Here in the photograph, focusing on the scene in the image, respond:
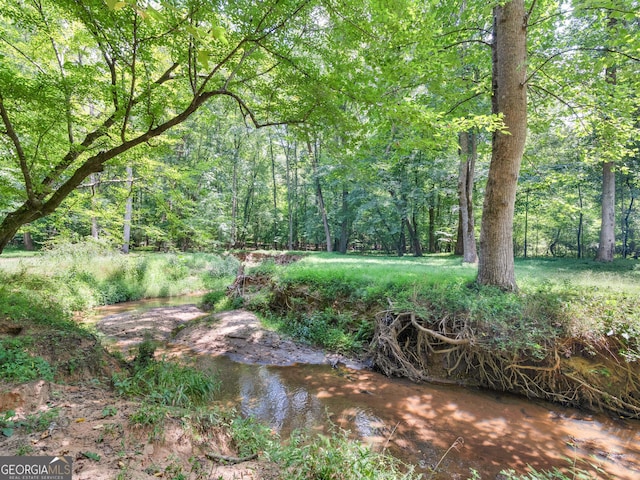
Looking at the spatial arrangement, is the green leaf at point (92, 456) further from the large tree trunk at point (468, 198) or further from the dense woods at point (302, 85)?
the large tree trunk at point (468, 198)

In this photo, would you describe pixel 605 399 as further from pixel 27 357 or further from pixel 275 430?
pixel 27 357

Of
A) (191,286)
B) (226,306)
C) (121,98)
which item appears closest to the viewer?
(121,98)

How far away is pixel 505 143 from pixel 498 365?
4.22m

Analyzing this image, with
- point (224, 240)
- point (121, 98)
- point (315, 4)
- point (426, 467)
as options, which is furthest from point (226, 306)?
point (224, 240)

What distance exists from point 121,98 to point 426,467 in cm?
624

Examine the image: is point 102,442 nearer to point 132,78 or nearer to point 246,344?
point 132,78

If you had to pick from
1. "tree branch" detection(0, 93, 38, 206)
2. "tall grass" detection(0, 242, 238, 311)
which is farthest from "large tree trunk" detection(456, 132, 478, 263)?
"tree branch" detection(0, 93, 38, 206)

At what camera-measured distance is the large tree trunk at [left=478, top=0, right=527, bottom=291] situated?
560cm

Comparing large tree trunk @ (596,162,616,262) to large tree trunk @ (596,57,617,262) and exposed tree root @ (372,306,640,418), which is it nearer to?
large tree trunk @ (596,57,617,262)

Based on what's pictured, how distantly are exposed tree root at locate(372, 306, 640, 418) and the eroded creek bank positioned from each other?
0.76 feet

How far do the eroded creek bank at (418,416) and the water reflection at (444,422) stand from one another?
13mm

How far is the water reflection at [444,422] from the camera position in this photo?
348 centimetres

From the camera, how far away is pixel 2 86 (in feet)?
12.2

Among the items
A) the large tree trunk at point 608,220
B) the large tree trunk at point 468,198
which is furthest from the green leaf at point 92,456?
the large tree trunk at point 608,220
